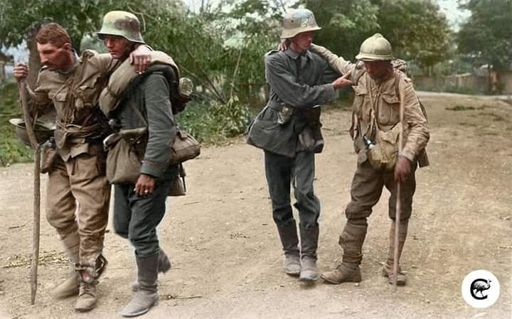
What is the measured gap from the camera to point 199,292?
459cm

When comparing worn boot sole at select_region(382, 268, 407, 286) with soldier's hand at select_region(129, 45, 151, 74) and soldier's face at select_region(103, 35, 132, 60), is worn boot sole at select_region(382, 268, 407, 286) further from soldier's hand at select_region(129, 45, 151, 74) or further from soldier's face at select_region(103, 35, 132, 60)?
soldier's face at select_region(103, 35, 132, 60)

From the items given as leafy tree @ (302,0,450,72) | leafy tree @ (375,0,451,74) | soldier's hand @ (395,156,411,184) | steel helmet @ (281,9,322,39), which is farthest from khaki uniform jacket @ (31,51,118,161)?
leafy tree @ (375,0,451,74)

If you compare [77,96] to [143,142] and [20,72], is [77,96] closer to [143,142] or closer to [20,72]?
[20,72]

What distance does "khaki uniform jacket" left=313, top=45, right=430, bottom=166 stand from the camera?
425 cm

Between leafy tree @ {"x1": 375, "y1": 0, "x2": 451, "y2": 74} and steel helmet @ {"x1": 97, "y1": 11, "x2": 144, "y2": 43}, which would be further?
leafy tree @ {"x1": 375, "y1": 0, "x2": 451, "y2": 74}

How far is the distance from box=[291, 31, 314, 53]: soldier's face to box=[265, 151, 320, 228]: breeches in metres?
Answer: 0.74

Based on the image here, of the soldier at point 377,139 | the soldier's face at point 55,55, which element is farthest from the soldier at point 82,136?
the soldier at point 377,139

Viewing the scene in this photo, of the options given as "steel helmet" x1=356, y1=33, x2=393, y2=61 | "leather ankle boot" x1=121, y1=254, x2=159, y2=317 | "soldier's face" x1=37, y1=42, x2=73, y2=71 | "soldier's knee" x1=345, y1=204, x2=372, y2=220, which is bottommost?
"leather ankle boot" x1=121, y1=254, x2=159, y2=317

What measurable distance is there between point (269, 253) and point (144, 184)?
1.79 meters

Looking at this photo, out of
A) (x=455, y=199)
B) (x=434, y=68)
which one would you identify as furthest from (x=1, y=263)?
(x=434, y=68)

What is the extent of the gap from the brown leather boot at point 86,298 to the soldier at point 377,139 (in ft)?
5.23

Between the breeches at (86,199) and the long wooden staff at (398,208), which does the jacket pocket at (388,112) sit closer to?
the long wooden staff at (398,208)

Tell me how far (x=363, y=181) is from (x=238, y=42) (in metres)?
11.4

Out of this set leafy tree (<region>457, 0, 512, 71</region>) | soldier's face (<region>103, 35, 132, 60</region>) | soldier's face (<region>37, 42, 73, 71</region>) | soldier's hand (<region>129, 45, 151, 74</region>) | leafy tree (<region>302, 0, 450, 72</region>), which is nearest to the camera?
soldier's hand (<region>129, 45, 151, 74</region>)
